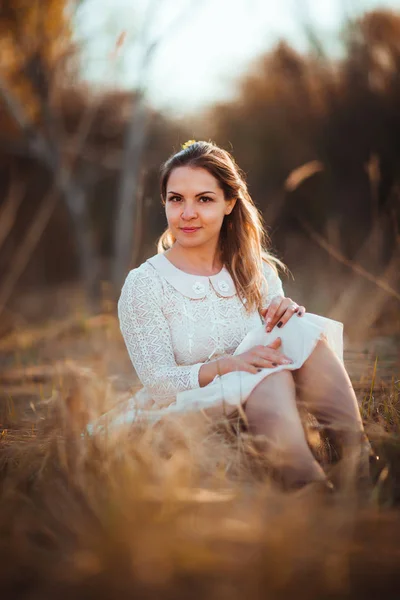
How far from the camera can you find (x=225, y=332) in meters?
2.17

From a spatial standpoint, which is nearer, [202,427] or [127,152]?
[202,427]

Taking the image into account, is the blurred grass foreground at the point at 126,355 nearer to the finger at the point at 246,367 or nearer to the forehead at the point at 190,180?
the finger at the point at 246,367

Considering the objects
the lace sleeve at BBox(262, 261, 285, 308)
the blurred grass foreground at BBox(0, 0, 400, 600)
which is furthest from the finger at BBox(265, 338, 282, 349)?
the lace sleeve at BBox(262, 261, 285, 308)

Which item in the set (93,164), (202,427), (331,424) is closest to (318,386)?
(331,424)

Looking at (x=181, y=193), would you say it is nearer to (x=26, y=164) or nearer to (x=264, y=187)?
(x=264, y=187)

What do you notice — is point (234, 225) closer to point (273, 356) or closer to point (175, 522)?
point (273, 356)

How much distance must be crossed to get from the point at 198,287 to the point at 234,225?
31 centimetres

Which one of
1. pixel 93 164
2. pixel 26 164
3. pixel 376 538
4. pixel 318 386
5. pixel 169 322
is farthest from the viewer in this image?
pixel 26 164

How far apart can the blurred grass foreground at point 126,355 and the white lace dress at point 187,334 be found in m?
0.10

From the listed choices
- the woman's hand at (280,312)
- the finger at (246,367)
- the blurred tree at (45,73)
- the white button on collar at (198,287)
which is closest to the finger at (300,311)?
the woman's hand at (280,312)

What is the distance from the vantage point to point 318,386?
1881mm

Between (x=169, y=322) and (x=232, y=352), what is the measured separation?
0.23 metres

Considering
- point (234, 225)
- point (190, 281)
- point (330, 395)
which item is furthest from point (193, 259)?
point (330, 395)

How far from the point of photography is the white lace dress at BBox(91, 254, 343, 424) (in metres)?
1.86
